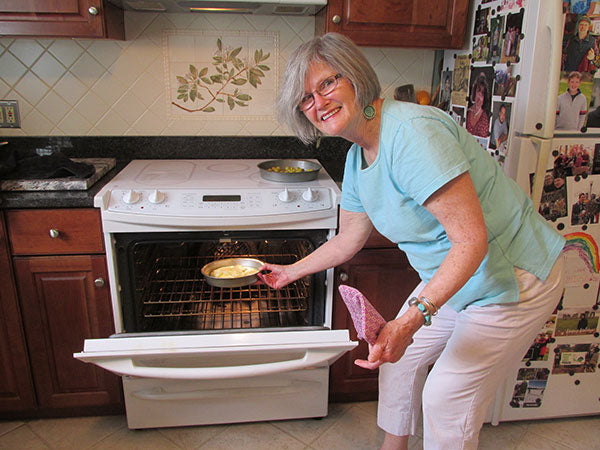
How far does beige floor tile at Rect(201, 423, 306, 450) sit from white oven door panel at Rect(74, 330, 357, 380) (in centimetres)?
57

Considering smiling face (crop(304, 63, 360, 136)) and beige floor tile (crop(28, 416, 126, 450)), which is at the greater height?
smiling face (crop(304, 63, 360, 136))

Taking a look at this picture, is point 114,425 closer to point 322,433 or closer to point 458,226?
point 322,433

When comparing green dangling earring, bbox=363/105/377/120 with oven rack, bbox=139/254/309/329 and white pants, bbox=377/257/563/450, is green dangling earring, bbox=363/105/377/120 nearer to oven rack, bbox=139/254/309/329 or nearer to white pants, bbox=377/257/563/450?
white pants, bbox=377/257/563/450

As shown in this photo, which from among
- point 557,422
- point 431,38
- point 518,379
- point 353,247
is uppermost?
point 431,38

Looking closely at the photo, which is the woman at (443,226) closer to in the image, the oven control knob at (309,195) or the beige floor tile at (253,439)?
the oven control knob at (309,195)

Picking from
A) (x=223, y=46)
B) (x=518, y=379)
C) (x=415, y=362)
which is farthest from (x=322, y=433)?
(x=223, y=46)

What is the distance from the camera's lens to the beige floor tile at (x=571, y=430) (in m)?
1.88

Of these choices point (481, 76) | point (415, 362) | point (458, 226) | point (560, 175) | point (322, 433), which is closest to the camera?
point (458, 226)

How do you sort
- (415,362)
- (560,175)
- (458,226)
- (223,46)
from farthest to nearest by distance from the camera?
1. (223,46)
2. (560,175)
3. (415,362)
4. (458,226)

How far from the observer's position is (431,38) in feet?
6.13

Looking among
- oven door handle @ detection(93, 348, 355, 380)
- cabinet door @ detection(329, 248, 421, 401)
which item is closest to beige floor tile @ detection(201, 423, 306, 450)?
cabinet door @ detection(329, 248, 421, 401)

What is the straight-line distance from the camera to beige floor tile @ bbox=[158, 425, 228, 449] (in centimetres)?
183

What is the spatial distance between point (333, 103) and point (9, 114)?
1.56 m

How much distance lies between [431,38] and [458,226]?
1.10 metres
